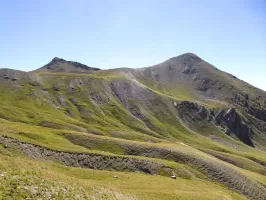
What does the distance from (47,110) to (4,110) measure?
29.2 metres

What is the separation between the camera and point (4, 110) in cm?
15075

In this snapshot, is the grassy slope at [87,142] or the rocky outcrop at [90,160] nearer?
the grassy slope at [87,142]

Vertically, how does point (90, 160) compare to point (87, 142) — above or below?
below

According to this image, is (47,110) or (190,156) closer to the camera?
(190,156)

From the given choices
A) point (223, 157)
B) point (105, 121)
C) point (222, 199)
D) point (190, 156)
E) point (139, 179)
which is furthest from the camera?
point (105, 121)

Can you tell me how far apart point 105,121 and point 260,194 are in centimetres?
11744

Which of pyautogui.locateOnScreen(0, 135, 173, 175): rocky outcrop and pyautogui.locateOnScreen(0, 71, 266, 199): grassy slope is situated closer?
pyautogui.locateOnScreen(0, 71, 266, 199): grassy slope

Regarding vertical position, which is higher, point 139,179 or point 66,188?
point 66,188

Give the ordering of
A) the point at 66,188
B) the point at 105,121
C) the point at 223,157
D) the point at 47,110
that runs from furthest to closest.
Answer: the point at 105,121
the point at 47,110
the point at 223,157
the point at 66,188

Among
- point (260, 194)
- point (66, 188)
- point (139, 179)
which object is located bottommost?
point (260, 194)

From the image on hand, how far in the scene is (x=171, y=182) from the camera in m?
64.9

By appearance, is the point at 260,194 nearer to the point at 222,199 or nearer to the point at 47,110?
the point at 222,199

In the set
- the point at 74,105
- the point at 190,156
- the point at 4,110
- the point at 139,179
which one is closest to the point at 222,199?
the point at 139,179

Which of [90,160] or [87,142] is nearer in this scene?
[90,160]
